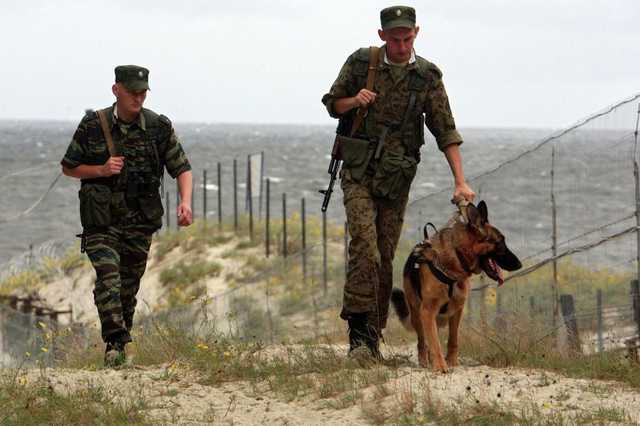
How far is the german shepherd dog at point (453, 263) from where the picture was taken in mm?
7102

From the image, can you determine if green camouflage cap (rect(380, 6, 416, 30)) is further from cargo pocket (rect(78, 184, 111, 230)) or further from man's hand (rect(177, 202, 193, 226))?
cargo pocket (rect(78, 184, 111, 230))

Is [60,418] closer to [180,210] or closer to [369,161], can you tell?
[180,210]

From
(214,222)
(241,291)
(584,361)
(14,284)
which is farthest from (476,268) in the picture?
(214,222)

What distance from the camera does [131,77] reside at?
7484 mm

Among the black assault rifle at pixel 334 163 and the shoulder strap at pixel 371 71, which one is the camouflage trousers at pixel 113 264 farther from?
the shoulder strap at pixel 371 71

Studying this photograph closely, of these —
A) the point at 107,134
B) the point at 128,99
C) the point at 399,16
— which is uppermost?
the point at 399,16

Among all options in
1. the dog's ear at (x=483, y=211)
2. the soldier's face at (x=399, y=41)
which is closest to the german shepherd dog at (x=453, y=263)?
the dog's ear at (x=483, y=211)

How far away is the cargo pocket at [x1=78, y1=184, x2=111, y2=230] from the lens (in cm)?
757

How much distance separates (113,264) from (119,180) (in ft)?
1.74

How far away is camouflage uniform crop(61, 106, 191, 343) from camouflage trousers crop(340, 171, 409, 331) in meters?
1.20

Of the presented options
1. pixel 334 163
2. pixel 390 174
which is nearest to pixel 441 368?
pixel 390 174

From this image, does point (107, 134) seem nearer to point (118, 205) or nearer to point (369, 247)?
point (118, 205)

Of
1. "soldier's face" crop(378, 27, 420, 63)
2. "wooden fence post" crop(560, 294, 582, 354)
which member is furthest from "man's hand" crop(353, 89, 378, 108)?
"wooden fence post" crop(560, 294, 582, 354)

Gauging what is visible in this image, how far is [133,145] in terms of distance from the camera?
7.65m
